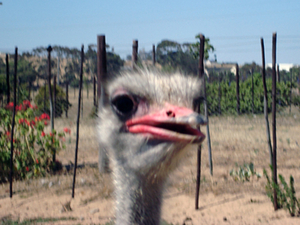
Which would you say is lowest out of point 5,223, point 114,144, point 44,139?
point 5,223

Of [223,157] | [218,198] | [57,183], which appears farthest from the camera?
[223,157]

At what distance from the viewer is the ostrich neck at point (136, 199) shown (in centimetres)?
175

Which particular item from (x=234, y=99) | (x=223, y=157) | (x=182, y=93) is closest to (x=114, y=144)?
(x=182, y=93)

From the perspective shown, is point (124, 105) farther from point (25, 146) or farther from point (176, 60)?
point (25, 146)

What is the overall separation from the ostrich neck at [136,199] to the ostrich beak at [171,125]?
312mm

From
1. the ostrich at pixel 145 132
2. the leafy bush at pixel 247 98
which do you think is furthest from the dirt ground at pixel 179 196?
the leafy bush at pixel 247 98

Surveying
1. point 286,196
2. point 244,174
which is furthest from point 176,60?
point 244,174

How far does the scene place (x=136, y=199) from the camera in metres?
1.79

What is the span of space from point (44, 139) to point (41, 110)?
6772 millimetres

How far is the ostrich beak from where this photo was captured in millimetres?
1330

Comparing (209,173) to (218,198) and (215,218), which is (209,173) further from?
(215,218)

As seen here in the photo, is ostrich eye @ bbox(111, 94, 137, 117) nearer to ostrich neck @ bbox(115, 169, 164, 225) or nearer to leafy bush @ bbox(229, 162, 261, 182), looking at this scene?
ostrich neck @ bbox(115, 169, 164, 225)

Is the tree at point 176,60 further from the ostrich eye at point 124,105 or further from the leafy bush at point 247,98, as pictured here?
the leafy bush at point 247,98

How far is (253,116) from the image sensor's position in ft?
41.3
